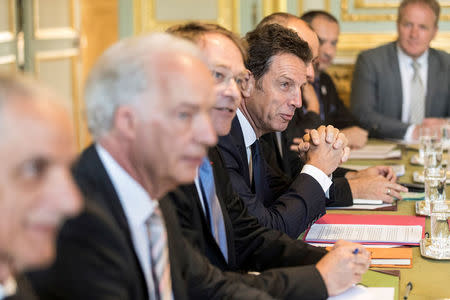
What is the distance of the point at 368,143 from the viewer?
4.28 meters

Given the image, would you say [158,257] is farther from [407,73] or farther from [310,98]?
[407,73]

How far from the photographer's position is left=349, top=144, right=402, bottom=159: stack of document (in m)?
3.69

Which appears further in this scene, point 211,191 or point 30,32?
point 30,32

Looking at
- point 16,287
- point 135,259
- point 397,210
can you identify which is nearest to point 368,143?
point 397,210

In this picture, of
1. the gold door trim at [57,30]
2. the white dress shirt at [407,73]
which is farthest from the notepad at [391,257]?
the gold door trim at [57,30]

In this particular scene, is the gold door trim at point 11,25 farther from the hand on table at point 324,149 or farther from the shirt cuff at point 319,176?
the shirt cuff at point 319,176

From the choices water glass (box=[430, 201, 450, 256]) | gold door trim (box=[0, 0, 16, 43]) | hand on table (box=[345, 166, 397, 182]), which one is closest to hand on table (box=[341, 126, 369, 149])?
hand on table (box=[345, 166, 397, 182])

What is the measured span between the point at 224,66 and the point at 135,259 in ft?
2.52

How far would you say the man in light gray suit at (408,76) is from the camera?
4.91m

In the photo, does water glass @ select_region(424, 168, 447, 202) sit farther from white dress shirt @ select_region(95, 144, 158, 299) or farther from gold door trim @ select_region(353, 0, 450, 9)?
gold door trim @ select_region(353, 0, 450, 9)

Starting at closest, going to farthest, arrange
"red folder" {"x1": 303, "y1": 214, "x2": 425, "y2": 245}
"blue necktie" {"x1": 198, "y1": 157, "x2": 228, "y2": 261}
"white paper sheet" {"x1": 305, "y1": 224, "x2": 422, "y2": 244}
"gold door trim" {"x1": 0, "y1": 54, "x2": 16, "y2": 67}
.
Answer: "blue necktie" {"x1": 198, "y1": 157, "x2": 228, "y2": 261} → "white paper sheet" {"x1": 305, "y1": 224, "x2": 422, "y2": 244} → "red folder" {"x1": 303, "y1": 214, "x2": 425, "y2": 245} → "gold door trim" {"x1": 0, "y1": 54, "x2": 16, "y2": 67}

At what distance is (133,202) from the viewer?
125 cm

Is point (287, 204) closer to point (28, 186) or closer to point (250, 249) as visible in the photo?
point (250, 249)

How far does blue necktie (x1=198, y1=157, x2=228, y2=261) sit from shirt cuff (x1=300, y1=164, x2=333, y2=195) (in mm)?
636
